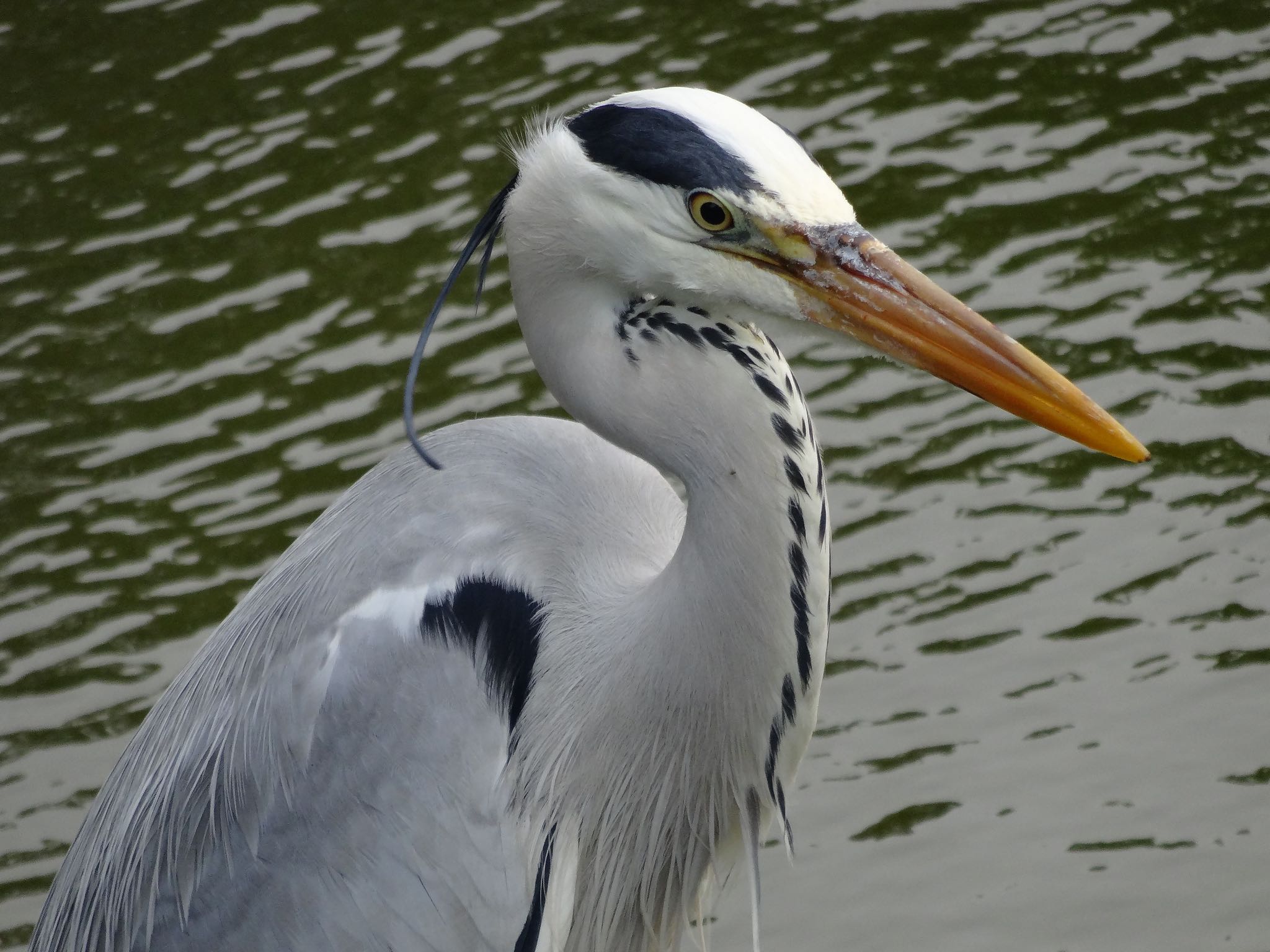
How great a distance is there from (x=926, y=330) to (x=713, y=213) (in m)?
0.35

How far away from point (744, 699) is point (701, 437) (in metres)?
0.46

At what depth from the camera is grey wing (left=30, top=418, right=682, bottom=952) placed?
2770 millimetres

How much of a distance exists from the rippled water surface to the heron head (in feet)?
5.72

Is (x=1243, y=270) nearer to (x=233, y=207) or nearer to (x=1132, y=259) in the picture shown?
(x=1132, y=259)

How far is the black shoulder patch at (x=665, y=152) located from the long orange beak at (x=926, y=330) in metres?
0.10

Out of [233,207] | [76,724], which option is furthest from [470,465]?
[233,207]

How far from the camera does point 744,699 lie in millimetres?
2605

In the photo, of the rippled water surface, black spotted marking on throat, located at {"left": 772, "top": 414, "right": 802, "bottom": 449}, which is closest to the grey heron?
black spotted marking on throat, located at {"left": 772, "top": 414, "right": 802, "bottom": 449}

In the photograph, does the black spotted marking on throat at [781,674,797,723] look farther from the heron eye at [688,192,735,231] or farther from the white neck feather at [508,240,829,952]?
the heron eye at [688,192,735,231]

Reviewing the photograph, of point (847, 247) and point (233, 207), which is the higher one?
point (847, 247)

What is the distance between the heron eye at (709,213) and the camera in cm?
235

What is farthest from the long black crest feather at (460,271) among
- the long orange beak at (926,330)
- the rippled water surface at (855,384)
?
the rippled water surface at (855,384)

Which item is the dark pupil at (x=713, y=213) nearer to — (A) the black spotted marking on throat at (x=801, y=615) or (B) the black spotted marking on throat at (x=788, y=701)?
(A) the black spotted marking on throat at (x=801, y=615)

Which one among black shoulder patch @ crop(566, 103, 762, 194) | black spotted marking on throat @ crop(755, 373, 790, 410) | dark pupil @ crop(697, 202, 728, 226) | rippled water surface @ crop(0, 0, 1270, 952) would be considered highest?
black shoulder patch @ crop(566, 103, 762, 194)
